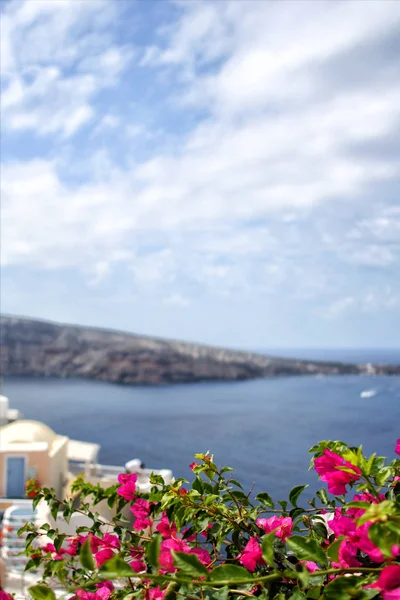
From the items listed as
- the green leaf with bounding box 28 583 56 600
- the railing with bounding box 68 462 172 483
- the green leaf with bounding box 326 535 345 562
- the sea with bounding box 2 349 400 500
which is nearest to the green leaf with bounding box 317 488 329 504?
the green leaf with bounding box 326 535 345 562

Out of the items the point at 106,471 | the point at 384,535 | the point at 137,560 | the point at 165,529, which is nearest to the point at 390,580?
the point at 384,535

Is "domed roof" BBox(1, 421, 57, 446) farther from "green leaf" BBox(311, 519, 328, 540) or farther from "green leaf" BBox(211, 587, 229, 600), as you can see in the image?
"green leaf" BBox(211, 587, 229, 600)

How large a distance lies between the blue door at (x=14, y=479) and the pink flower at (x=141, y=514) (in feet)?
30.6

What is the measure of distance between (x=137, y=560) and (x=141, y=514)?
0.15 meters

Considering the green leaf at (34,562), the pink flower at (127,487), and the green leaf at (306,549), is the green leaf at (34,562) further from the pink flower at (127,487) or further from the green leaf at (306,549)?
the green leaf at (306,549)

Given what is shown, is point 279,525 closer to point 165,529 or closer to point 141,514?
point 165,529

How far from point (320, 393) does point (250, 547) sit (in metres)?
45.4

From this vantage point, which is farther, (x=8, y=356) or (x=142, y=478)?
(x=8, y=356)

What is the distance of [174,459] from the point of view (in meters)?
22.4

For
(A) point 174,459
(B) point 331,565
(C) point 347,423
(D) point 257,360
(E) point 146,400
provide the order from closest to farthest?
(B) point 331,565 → (A) point 174,459 → (C) point 347,423 → (E) point 146,400 → (D) point 257,360

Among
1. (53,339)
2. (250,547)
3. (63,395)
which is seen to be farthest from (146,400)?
(250,547)

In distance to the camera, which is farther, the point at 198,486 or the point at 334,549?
the point at 198,486

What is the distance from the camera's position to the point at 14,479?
9930mm

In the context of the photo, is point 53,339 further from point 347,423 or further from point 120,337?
point 347,423
